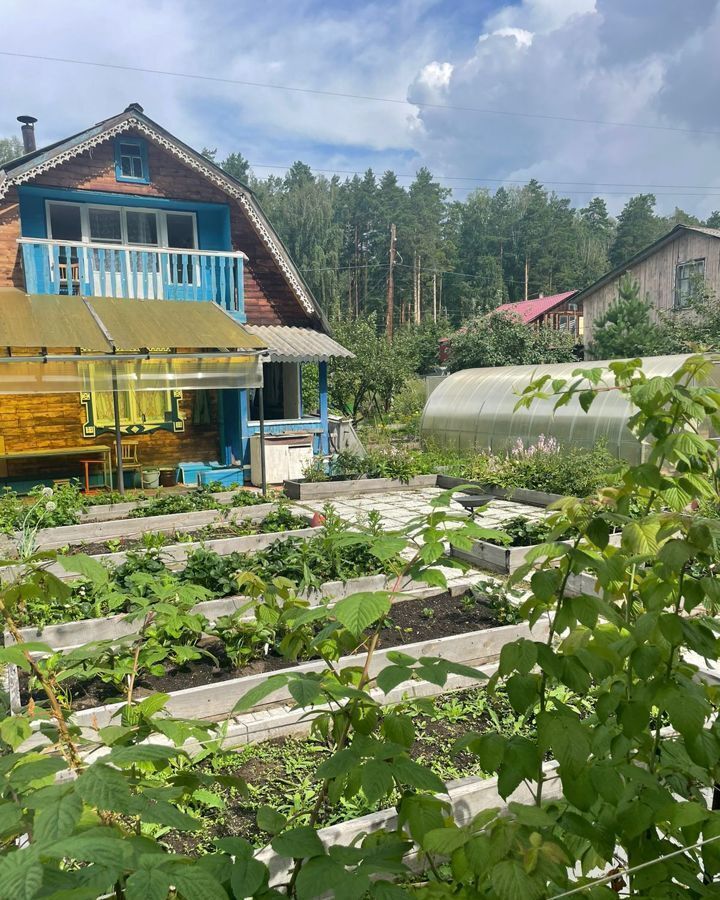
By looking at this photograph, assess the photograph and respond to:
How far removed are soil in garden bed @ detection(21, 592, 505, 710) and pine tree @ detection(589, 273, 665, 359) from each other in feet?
65.1

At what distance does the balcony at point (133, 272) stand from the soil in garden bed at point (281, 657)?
982cm

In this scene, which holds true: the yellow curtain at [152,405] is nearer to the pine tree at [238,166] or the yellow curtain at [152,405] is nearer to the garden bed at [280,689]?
the garden bed at [280,689]

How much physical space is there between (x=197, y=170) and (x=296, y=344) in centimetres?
419

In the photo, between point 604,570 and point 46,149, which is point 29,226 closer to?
point 46,149

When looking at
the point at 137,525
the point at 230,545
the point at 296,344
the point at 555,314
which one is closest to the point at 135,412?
the point at 296,344

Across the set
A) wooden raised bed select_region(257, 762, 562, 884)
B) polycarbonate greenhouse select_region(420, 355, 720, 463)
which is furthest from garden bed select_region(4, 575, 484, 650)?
polycarbonate greenhouse select_region(420, 355, 720, 463)

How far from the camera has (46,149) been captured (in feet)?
40.0

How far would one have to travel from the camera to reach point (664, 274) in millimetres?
28234

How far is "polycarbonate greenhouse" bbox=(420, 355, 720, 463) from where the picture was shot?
40.2 ft

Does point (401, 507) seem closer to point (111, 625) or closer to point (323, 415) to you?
point (323, 415)

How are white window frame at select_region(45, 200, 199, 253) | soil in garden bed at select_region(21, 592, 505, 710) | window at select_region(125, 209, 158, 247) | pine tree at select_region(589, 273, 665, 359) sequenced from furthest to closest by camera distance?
pine tree at select_region(589, 273, 665, 359)
window at select_region(125, 209, 158, 247)
white window frame at select_region(45, 200, 199, 253)
soil in garden bed at select_region(21, 592, 505, 710)

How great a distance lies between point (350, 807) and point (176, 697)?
1331 mm

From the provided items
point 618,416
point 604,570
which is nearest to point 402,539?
point 604,570

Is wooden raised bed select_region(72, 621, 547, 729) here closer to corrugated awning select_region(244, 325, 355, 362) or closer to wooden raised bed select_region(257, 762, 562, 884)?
wooden raised bed select_region(257, 762, 562, 884)
